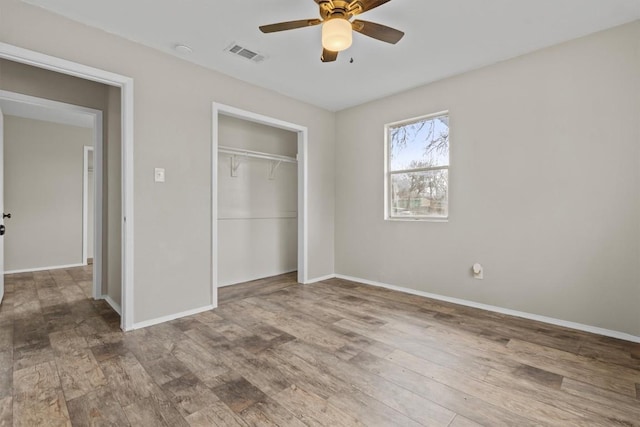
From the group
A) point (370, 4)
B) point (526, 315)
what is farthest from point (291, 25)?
point (526, 315)

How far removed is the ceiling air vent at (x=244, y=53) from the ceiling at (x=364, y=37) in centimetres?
6

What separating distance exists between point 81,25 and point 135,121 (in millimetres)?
811

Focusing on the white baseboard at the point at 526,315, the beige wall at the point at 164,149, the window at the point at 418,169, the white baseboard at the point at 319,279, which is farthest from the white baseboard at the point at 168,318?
the window at the point at 418,169

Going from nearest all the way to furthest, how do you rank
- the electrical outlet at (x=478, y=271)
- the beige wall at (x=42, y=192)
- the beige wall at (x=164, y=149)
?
the beige wall at (x=164, y=149) → the electrical outlet at (x=478, y=271) → the beige wall at (x=42, y=192)

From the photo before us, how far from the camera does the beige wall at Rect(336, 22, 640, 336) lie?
2502 mm

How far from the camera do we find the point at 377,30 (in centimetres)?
209

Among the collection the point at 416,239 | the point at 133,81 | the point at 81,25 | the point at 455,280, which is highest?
the point at 81,25

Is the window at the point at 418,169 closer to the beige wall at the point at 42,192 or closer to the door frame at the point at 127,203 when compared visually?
the door frame at the point at 127,203

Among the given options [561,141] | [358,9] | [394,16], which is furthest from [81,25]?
[561,141]

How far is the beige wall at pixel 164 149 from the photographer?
97.8 inches

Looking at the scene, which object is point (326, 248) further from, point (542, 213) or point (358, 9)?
point (358, 9)

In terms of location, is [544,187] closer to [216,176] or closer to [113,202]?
→ [216,176]

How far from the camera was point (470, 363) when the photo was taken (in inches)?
83.0

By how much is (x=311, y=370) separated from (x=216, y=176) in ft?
7.32
